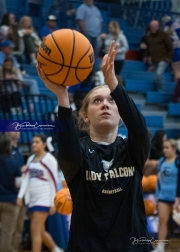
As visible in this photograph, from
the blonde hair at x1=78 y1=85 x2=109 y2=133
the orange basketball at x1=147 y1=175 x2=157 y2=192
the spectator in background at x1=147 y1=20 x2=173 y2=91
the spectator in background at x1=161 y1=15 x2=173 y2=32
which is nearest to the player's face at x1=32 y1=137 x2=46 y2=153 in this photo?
the orange basketball at x1=147 y1=175 x2=157 y2=192

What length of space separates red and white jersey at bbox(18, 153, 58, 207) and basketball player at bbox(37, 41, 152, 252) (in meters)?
4.44

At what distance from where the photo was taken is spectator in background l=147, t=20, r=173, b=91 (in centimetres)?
1248

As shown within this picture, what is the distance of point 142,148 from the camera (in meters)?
3.32

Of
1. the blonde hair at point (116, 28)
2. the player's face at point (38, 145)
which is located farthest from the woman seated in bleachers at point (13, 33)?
the player's face at point (38, 145)

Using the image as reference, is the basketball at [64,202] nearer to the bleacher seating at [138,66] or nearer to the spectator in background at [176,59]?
the bleacher seating at [138,66]

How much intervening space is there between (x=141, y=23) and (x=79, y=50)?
37.8 ft

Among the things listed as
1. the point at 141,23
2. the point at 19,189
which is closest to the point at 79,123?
the point at 19,189

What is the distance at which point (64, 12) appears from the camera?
11.9m

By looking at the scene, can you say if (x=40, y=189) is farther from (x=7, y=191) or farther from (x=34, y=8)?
(x=34, y=8)

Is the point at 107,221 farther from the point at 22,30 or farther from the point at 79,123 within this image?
the point at 22,30

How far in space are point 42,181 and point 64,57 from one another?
4610mm

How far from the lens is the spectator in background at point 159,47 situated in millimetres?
12484

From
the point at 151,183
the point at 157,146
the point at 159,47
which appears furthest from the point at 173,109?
the point at 151,183

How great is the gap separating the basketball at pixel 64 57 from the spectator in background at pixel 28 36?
301 inches
